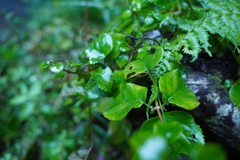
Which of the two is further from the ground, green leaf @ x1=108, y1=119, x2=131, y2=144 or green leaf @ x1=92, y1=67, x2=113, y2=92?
green leaf @ x1=92, y1=67, x2=113, y2=92

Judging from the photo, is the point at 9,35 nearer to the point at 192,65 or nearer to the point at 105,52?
the point at 105,52

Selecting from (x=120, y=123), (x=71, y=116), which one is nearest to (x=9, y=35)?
(x=71, y=116)

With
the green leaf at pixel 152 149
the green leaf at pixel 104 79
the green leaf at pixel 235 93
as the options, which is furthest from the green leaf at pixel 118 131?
the green leaf at pixel 152 149

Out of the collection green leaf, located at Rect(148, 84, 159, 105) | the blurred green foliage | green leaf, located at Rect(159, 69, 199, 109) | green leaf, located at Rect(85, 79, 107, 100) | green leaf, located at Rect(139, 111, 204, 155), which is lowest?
the blurred green foliage

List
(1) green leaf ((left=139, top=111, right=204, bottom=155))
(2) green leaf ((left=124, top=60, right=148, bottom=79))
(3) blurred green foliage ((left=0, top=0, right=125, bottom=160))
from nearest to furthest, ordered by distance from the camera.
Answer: (1) green leaf ((left=139, top=111, right=204, bottom=155)) → (2) green leaf ((left=124, top=60, right=148, bottom=79)) → (3) blurred green foliage ((left=0, top=0, right=125, bottom=160))

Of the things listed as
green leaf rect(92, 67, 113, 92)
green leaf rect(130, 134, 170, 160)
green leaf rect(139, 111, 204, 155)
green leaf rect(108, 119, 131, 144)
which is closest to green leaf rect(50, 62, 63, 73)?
green leaf rect(92, 67, 113, 92)

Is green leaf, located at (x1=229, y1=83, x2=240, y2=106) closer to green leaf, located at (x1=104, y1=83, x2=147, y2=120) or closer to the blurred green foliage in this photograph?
green leaf, located at (x1=104, y1=83, x2=147, y2=120)

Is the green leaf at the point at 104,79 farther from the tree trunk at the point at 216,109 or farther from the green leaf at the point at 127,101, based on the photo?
the tree trunk at the point at 216,109
